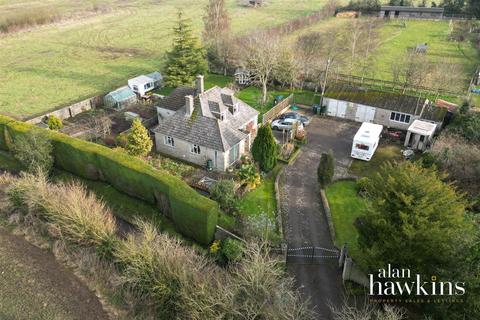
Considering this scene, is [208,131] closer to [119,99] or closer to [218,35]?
[119,99]

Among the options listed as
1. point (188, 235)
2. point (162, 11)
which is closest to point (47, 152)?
point (188, 235)

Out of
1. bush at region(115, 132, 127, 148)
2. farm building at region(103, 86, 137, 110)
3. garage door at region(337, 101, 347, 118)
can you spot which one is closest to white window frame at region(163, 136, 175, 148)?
bush at region(115, 132, 127, 148)

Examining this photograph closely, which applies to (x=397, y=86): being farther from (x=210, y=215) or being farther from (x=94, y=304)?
(x=94, y=304)

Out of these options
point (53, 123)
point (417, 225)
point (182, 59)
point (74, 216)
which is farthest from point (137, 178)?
point (182, 59)

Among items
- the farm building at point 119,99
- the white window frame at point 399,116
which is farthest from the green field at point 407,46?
the farm building at point 119,99

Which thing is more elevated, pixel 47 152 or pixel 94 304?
pixel 47 152

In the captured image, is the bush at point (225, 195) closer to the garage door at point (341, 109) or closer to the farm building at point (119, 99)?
the garage door at point (341, 109)
